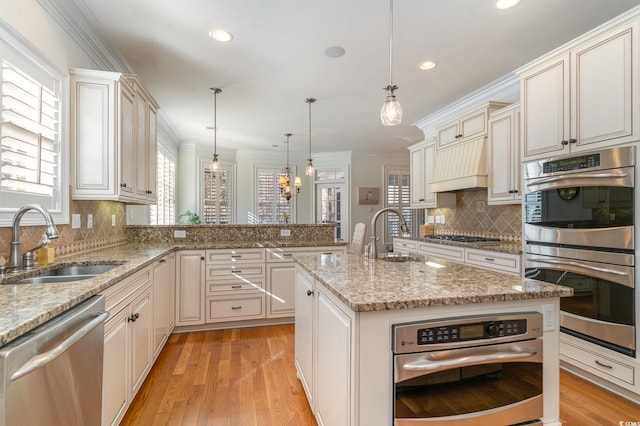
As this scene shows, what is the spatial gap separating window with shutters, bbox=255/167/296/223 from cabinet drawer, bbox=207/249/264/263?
403cm

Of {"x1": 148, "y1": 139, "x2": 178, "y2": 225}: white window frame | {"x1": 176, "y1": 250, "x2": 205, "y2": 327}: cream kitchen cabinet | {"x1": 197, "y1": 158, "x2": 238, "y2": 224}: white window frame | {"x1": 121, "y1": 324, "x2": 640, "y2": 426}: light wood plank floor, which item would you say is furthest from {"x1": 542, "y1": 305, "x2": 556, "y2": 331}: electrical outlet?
{"x1": 197, "y1": 158, "x2": 238, "y2": 224}: white window frame

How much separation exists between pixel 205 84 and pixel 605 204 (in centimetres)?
379

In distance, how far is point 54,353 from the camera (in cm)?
104

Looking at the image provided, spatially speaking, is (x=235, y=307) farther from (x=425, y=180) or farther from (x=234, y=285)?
(x=425, y=180)

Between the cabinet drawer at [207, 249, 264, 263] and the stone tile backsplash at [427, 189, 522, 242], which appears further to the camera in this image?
the stone tile backsplash at [427, 189, 522, 242]

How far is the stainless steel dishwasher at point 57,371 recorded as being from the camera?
34.6 inches

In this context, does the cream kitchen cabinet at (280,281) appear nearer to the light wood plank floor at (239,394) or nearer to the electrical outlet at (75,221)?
the light wood plank floor at (239,394)

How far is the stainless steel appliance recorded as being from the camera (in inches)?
44.1

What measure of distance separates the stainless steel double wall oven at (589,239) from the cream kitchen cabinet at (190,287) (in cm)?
305

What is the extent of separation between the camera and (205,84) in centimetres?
354

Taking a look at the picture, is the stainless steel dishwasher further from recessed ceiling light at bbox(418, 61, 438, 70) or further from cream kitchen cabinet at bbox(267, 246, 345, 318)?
recessed ceiling light at bbox(418, 61, 438, 70)

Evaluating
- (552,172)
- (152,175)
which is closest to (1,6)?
(152,175)

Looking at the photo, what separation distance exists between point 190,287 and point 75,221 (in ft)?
4.02

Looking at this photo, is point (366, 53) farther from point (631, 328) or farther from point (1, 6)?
point (631, 328)
